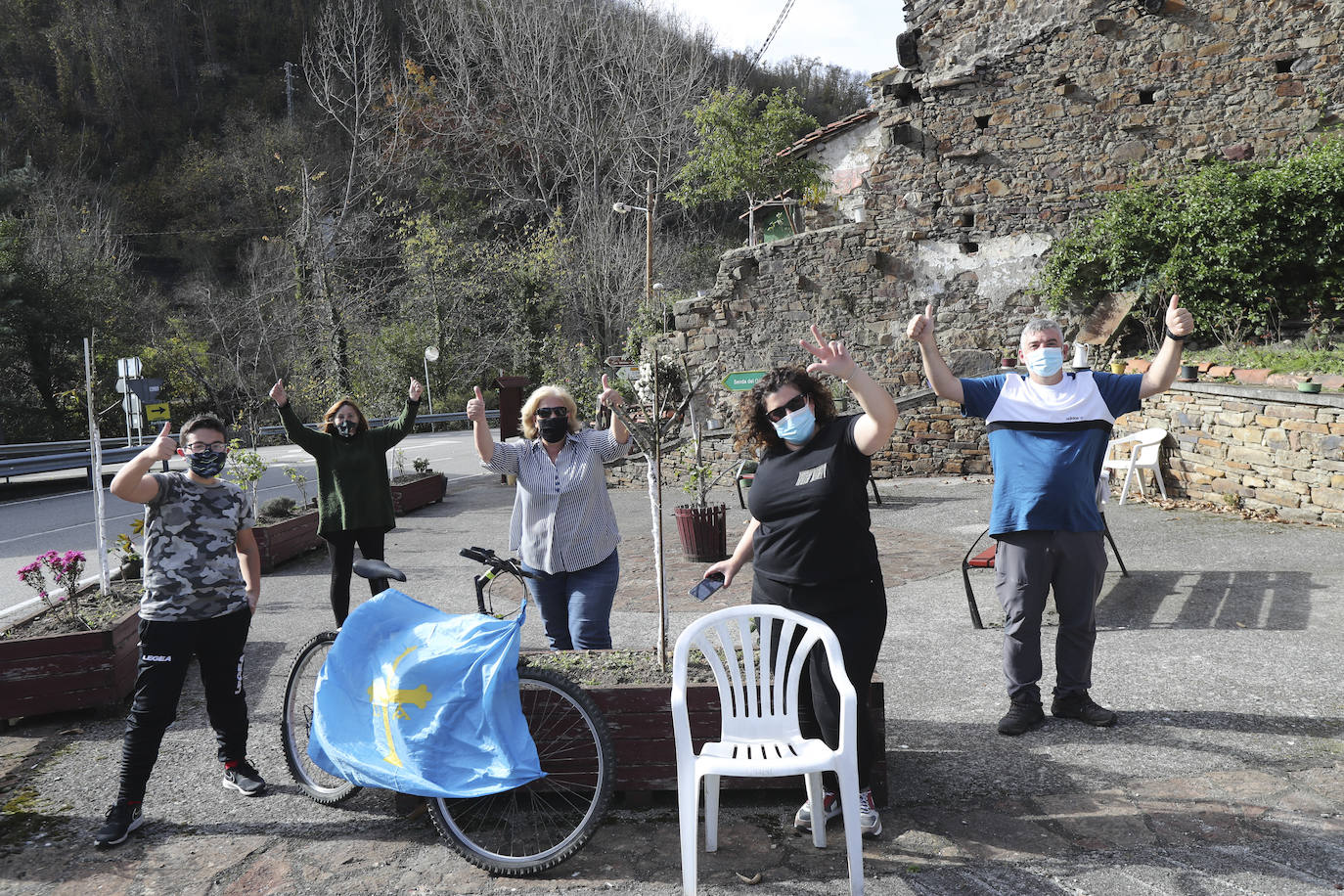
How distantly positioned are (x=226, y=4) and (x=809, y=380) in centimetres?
6153

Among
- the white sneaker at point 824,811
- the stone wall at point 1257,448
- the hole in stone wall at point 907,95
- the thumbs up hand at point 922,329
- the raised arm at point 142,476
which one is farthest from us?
the hole in stone wall at point 907,95

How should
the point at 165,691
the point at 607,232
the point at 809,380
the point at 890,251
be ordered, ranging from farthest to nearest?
the point at 607,232 → the point at 890,251 → the point at 165,691 → the point at 809,380

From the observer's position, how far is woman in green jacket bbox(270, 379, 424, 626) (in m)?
5.88

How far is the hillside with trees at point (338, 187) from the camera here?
27.8 m

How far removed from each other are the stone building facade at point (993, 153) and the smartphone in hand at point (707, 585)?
1025 cm

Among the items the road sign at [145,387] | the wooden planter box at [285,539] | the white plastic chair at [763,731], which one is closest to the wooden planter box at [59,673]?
the white plastic chair at [763,731]

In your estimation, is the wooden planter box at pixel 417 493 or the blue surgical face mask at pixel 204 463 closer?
the blue surgical face mask at pixel 204 463

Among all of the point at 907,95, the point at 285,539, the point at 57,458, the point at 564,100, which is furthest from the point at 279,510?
the point at 564,100

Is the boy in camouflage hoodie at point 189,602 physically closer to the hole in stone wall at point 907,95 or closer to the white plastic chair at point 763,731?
the white plastic chair at point 763,731

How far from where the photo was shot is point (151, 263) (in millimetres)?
43688

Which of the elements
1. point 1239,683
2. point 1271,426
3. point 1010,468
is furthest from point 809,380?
point 1271,426

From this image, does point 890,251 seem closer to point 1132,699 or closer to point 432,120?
point 1132,699

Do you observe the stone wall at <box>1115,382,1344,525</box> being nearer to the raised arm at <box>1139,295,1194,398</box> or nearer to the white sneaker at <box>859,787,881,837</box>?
the raised arm at <box>1139,295,1194,398</box>

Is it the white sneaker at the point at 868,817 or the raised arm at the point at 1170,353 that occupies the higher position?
the raised arm at the point at 1170,353
